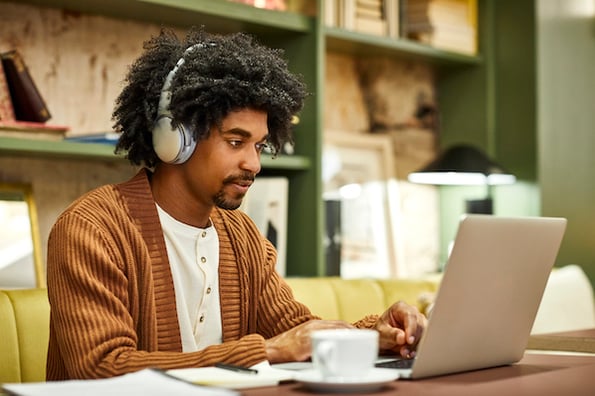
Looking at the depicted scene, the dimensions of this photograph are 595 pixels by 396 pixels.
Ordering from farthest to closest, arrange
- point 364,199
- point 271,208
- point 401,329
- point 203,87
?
point 364,199
point 271,208
point 203,87
point 401,329

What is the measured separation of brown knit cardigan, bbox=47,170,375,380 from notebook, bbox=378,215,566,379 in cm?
27

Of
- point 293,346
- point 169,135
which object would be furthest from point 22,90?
point 293,346

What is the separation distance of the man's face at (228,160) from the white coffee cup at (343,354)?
687 millimetres

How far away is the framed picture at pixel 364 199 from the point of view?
352 cm

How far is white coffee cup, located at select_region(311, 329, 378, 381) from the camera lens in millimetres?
1187

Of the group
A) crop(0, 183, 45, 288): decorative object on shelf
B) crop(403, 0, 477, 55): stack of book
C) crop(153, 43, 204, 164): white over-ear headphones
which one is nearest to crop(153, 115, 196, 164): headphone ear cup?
crop(153, 43, 204, 164): white over-ear headphones

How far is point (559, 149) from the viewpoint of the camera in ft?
12.5

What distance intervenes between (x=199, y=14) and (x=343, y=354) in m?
1.86

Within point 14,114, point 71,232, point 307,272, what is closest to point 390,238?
point 307,272

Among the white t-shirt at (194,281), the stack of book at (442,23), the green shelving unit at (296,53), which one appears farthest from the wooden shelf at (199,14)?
the white t-shirt at (194,281)

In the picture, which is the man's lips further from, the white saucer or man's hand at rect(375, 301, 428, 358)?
the white saucer

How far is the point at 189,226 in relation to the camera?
6.19 feet

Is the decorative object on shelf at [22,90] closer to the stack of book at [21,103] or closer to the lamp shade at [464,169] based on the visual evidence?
the stack of book at [21,103]

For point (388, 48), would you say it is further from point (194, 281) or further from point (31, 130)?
point (194, 281)
